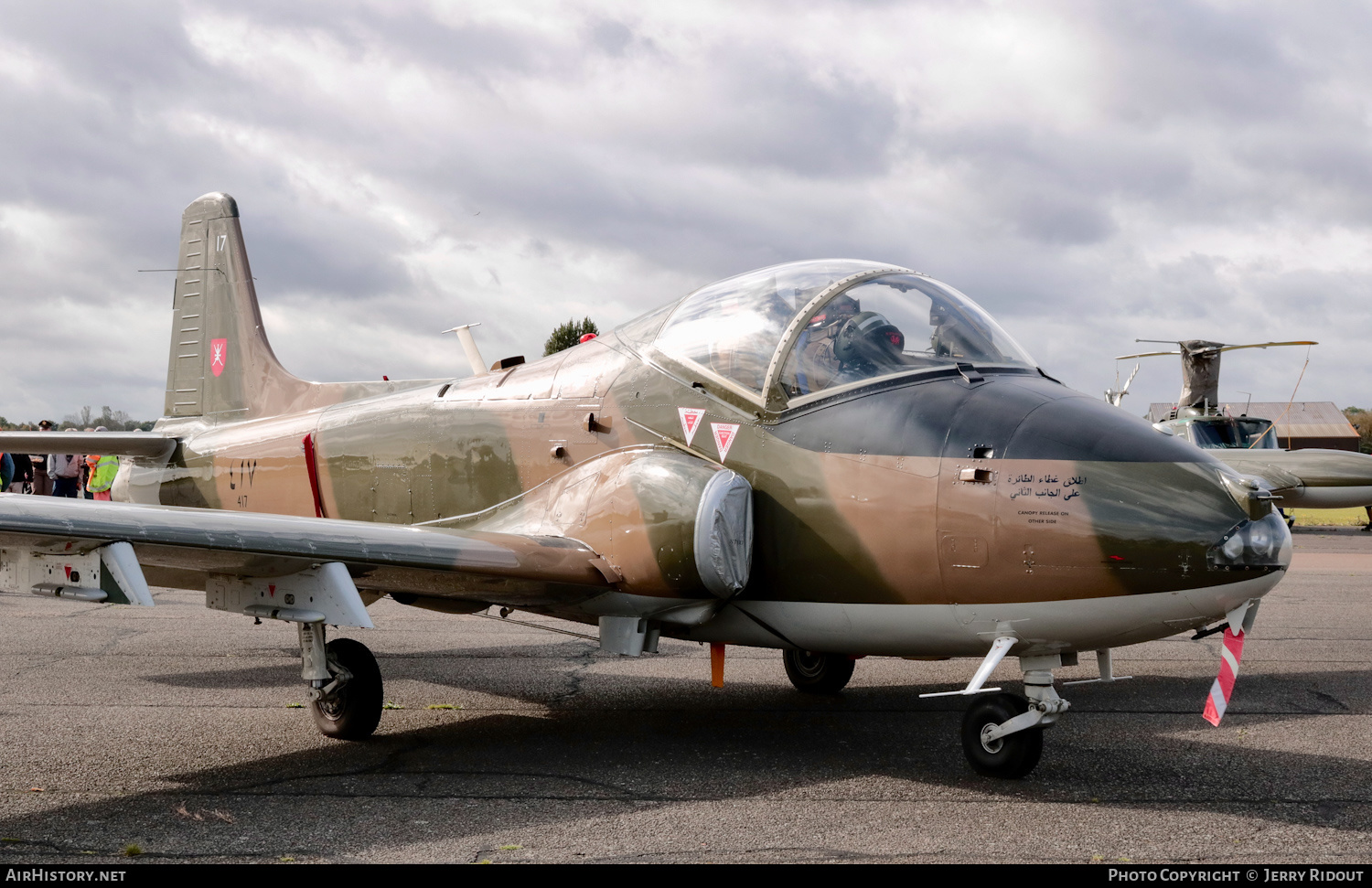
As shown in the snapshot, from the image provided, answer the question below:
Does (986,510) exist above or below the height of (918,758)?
above

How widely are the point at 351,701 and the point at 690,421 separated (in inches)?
106

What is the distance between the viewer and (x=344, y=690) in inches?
261

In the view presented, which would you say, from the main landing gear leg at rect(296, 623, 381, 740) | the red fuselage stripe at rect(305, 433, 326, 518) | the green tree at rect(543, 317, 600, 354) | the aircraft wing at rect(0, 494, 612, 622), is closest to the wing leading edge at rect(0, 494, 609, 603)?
the aircraft wing at rect(0, 494, 612, 622)

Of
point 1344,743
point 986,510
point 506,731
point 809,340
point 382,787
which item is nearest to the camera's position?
point 986,510

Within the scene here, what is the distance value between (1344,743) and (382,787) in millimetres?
5577

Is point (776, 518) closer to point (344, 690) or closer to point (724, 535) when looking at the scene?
point (724, 535)

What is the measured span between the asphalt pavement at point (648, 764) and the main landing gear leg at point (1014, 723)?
134 millimetres

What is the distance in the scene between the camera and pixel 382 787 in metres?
5.61

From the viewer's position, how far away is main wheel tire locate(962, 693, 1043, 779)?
213 inches

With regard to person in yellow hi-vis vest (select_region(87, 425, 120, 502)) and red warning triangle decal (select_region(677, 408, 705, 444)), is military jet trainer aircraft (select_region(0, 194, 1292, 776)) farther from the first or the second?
person in yellow hi-vis vest (select_region(87, 425, 120, 502))

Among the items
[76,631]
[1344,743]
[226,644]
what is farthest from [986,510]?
[76,631]

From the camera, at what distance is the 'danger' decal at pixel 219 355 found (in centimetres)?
1030

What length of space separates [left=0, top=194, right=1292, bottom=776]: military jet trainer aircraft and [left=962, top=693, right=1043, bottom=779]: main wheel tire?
0.04ft
